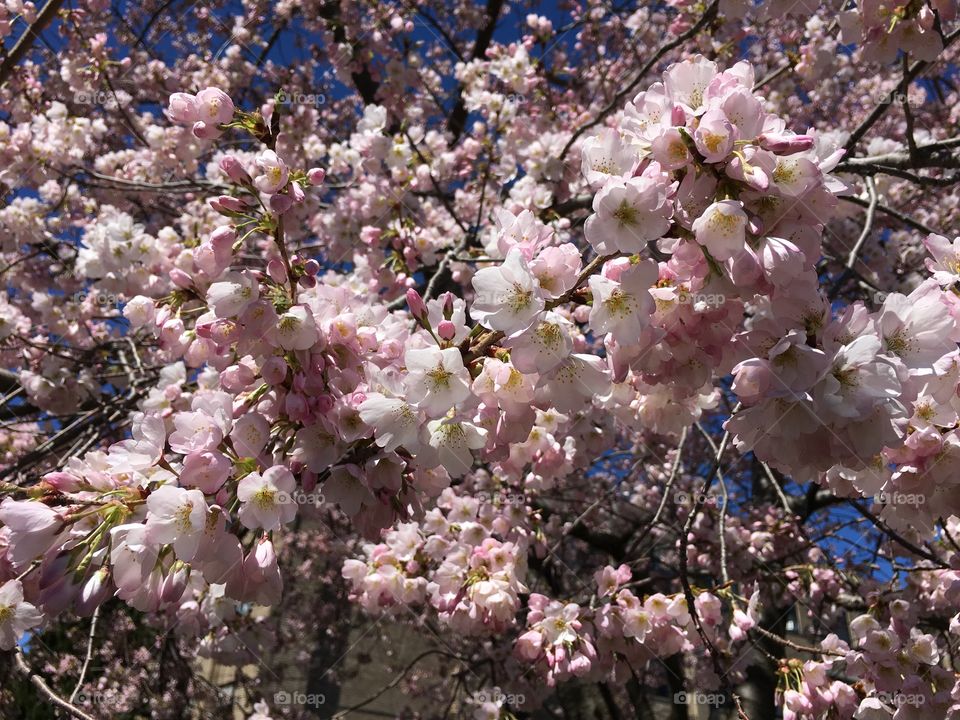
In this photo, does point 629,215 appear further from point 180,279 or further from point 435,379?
point 180,279

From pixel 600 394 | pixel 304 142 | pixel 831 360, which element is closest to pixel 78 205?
pixel 304 142

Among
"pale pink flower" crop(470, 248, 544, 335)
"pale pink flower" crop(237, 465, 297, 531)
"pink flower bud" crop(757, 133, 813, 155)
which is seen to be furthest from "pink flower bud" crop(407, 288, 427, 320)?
"pink flower bud" crop(757, 133, 813, 155)

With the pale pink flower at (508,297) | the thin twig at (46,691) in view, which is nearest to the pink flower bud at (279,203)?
the pale pink flower at (508,297)

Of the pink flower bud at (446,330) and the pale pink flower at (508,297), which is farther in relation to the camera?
the pink flower bud at (446,330)

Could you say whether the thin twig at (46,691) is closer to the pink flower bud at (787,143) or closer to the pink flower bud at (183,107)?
the pink flower bud at (183,107)

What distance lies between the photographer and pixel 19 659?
1.63 meters

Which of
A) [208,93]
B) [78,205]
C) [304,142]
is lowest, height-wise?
[208,93]

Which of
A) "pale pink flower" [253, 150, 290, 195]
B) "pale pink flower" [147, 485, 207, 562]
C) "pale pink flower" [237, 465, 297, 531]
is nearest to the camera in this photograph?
"pale pink flower" [147, 485, 207, 562]

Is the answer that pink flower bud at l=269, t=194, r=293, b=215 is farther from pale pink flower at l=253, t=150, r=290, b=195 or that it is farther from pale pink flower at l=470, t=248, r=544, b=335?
pale pink flower at l=470, t=248, r=544, b=335

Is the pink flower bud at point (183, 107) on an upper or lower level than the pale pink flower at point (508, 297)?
upper

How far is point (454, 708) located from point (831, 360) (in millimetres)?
8805

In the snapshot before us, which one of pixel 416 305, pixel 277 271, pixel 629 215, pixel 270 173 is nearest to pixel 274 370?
pixel 277 271

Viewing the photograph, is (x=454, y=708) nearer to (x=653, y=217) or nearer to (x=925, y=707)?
(x=925, y=707)

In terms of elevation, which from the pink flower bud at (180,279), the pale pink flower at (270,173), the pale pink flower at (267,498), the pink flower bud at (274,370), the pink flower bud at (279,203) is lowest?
the pale pink flower at (267,498)
